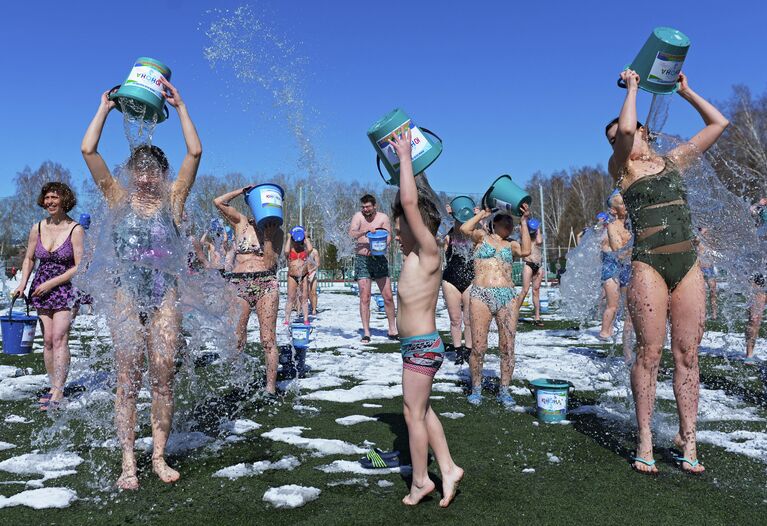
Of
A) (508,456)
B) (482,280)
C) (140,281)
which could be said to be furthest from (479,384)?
(140,281)

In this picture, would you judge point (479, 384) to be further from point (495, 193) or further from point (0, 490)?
point (0, 490)

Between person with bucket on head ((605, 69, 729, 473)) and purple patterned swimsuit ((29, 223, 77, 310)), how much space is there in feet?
14.7

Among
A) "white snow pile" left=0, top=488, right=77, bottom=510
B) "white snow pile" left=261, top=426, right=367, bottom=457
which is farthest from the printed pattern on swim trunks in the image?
"white snow pile" left=0, top=488, right=77, bottom=510

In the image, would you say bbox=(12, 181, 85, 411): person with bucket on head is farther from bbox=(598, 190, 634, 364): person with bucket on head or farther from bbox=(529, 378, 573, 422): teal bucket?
bbox=(598, 190, 634, 364): person with bucket on head

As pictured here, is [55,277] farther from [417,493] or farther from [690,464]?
[690,464]

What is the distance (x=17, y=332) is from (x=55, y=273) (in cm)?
209

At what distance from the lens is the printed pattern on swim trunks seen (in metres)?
2.87

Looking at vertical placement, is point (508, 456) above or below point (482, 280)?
below

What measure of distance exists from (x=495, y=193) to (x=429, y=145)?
2.17 meters

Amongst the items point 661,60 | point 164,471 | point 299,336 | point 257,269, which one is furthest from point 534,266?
point 164,471

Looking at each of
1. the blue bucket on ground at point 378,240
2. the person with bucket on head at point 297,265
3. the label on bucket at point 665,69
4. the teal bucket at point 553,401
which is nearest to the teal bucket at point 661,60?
the label on bucket at point 665,69

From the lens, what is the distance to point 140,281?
10.4ft

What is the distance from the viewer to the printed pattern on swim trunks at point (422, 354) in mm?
2871

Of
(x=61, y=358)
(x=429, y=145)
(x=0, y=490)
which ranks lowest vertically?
(x=0, y=490)
